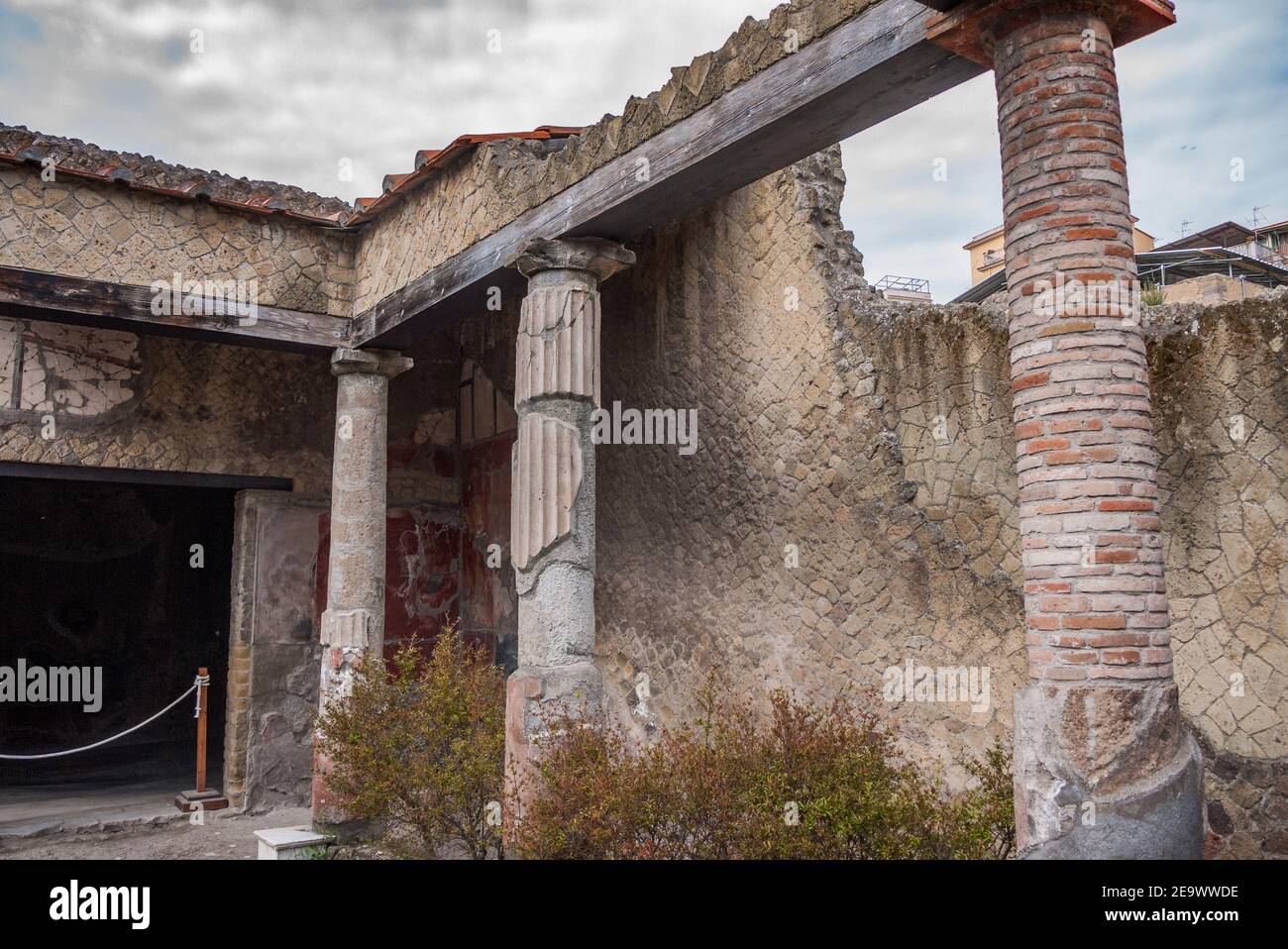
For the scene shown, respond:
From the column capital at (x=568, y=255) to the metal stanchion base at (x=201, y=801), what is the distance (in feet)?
16.9

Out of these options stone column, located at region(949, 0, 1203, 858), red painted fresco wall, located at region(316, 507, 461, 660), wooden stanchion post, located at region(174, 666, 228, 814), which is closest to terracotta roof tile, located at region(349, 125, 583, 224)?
red painted fresco wall, located at region(316, 507, 461, 660)

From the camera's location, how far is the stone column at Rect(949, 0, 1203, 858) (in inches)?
109

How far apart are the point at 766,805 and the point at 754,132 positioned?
258 centimetres

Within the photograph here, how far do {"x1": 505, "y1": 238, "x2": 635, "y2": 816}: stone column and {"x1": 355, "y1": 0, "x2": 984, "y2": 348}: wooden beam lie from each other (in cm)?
21

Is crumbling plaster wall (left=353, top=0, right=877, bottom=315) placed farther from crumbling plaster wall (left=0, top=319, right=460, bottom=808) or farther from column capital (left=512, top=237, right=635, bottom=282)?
crumbling plaster wall (left=0, top=319, right=460, bottom=808)

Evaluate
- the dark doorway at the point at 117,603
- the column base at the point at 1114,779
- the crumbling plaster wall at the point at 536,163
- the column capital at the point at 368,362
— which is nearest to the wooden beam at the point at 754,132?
the crumbling plaster wall at the point at 536,163

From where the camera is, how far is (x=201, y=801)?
7758 mm

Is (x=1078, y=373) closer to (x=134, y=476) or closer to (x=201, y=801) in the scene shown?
(x=134, y=476)

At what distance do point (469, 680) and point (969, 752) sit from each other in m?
2.65

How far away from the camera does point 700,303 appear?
6262 millimetres

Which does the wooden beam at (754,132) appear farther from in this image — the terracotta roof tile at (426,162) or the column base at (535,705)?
the column base at (535,705)

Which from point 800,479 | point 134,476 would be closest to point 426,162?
point 800,479

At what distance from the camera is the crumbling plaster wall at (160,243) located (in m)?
6.05

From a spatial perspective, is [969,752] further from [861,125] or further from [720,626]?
[861,125]
